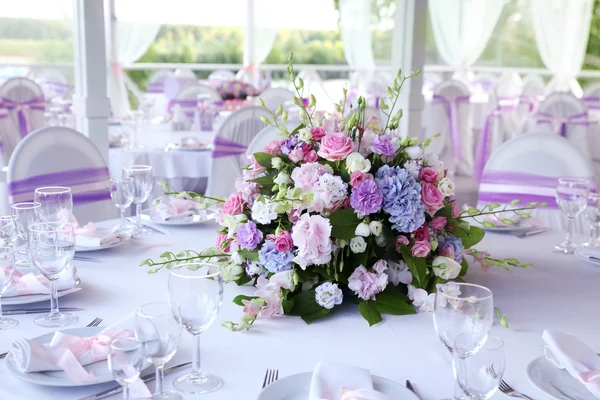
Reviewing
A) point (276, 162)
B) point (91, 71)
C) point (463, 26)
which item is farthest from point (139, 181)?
point (463, 26)

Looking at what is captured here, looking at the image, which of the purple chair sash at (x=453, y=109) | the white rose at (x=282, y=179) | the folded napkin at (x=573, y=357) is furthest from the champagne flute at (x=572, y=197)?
the purple chair sash at (x=453, y=109)

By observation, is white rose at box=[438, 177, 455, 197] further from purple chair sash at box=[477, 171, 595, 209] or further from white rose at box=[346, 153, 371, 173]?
purple chair sash at box=[477, 171, 595, 209]

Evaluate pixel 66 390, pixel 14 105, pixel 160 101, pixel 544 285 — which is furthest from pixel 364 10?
pixel 66 390

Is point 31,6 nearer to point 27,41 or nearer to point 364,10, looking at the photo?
point 27,41

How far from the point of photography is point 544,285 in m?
1.68

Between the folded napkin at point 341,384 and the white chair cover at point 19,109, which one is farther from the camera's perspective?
the white chair cover at point 19,109

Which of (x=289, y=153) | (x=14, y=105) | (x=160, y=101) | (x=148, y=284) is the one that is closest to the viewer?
(x=289, y=153)

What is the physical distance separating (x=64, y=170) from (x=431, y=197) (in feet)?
4.87

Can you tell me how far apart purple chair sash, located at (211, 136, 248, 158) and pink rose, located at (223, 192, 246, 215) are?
84.2 inches

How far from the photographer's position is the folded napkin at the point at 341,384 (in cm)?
103

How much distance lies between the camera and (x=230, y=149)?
367 cm

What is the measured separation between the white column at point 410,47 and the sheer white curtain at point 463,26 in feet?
14.3

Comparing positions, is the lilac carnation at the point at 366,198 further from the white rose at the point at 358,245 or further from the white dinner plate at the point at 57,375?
the white dinner plate at the point at 57,375

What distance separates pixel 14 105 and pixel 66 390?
4591 millimetres
